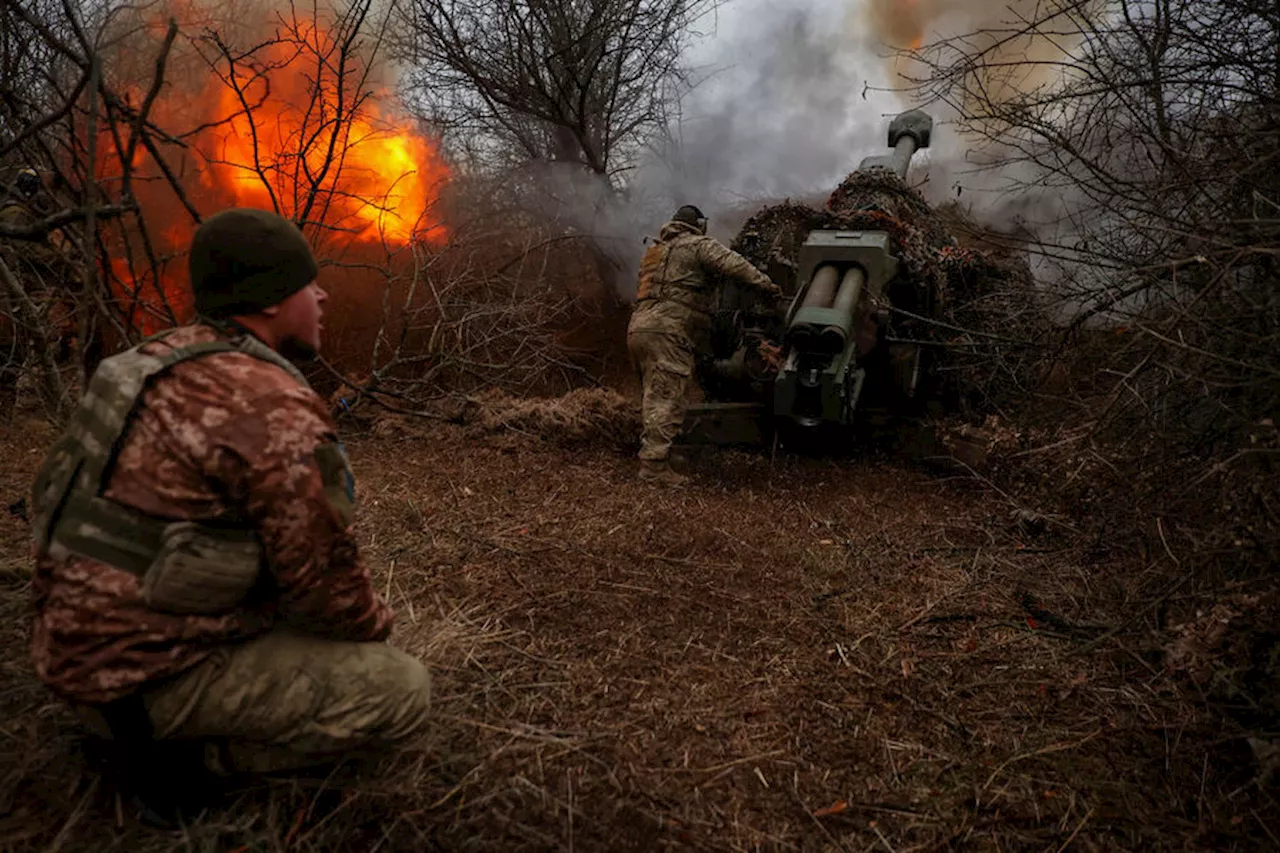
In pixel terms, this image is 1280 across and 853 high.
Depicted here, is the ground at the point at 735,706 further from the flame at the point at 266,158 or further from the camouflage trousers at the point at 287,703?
the flame at the point at 266,158

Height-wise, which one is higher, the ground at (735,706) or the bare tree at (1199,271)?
the bare tree at (1199,271)

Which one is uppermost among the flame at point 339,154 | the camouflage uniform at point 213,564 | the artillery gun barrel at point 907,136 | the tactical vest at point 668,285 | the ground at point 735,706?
the artillery gun barrel at point 907,136

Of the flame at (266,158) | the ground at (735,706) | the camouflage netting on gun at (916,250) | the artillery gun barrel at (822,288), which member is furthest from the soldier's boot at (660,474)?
the flame at (266,158)

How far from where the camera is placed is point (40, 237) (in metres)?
2.90

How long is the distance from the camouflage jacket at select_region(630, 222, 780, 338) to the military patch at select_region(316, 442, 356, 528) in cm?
474

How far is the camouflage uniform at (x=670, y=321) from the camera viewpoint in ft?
21.9

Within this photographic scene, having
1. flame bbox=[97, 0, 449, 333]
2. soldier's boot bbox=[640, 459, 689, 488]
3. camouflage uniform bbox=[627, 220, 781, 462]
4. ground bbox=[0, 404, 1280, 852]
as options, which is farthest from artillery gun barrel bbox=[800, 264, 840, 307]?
flame bbox=[97, 0, 449, 333]

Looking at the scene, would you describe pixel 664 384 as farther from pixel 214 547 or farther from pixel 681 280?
pixel 214 547

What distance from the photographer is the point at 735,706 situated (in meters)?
3.20

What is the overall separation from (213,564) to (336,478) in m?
0.36

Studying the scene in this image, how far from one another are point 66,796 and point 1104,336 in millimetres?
4426

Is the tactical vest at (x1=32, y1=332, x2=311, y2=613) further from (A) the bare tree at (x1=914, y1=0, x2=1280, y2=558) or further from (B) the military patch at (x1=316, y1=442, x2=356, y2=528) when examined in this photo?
(A) the bare tree at (x1=914, y1=0, x2=1280, y2=558)

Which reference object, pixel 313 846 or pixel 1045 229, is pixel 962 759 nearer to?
pixel 313 846

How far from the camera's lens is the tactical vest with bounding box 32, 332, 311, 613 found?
77.4 inches
